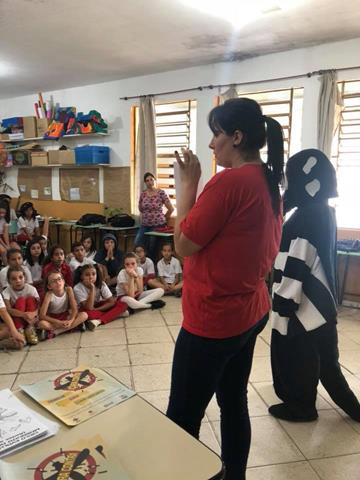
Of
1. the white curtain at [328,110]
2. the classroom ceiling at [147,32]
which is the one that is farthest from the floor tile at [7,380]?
the white curtain at [328,110]

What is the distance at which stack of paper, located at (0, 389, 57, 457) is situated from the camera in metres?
0.81

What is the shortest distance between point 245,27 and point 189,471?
3682 mm

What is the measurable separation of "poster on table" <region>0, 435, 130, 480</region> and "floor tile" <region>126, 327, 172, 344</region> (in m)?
2.38

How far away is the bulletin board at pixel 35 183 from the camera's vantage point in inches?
268

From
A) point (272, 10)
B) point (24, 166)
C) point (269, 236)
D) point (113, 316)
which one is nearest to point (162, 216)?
point (113, 316)

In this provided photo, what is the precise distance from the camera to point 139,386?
8.04ft

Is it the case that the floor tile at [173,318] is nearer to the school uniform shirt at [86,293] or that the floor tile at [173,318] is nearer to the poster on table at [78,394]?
the school uniform shirt at [86,293]

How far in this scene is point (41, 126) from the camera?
→ 6520mm

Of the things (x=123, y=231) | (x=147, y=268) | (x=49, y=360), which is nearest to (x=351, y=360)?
(x=49, y=360)

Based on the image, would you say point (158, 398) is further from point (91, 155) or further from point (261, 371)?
point (91, 155)

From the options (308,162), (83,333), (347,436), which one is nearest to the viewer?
(308,162)

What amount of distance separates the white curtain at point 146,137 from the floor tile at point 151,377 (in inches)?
127

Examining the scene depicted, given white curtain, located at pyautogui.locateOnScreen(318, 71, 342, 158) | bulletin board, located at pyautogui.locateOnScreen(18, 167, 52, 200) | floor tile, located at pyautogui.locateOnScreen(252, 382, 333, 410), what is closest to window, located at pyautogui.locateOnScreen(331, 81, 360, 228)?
white curtain, located at pyautogui.locateOnScreen(318, 71, 342, 158)

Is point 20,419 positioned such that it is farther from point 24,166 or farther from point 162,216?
point 24,166
